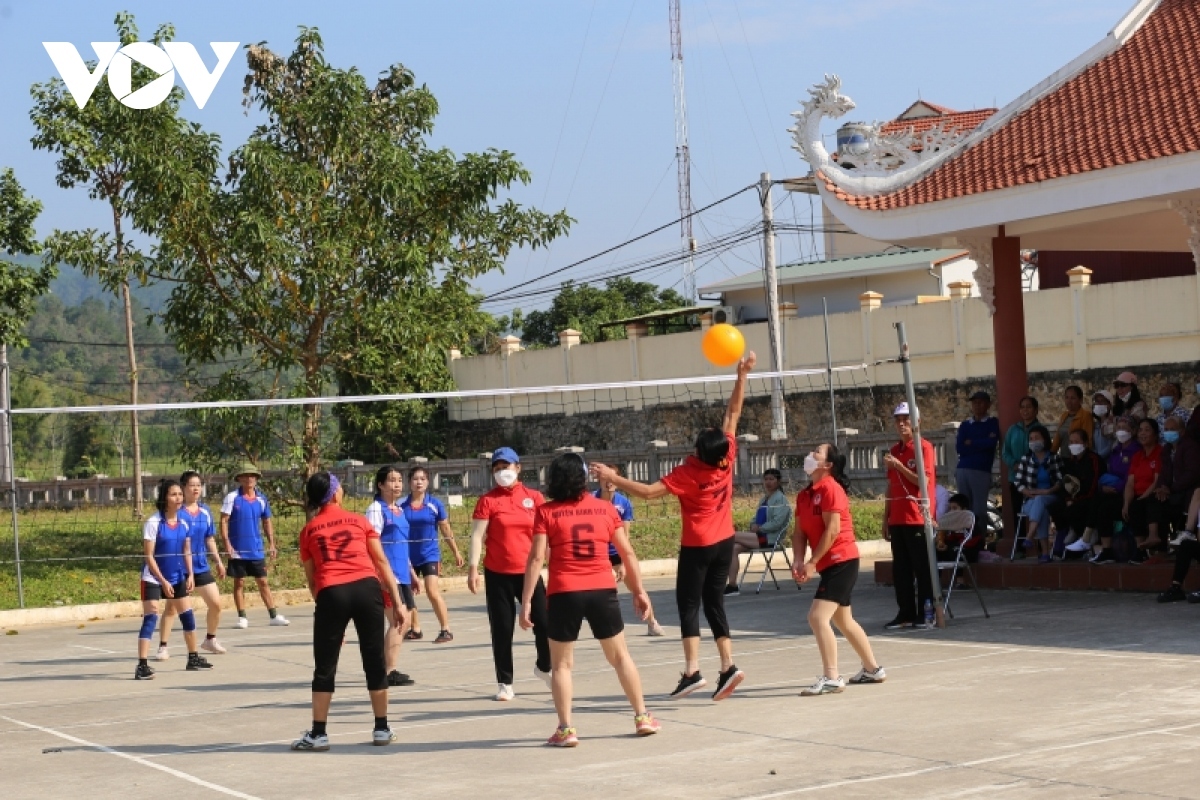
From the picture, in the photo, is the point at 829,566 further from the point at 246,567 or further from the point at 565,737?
the point at 246,567

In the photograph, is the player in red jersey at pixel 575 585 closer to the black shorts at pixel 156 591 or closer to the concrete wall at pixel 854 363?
the black shorts at pixel 156 591

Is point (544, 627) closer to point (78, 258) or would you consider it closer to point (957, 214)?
A: point (957, 214)

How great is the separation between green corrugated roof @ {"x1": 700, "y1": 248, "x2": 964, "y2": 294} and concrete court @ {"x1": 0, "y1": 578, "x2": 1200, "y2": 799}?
112ft

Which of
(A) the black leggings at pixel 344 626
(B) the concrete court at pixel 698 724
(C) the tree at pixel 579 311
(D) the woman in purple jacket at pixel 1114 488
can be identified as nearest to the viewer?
(B) the concrete court at pixel 698 724

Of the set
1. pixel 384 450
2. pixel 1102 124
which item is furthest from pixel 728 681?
pixel 384 450

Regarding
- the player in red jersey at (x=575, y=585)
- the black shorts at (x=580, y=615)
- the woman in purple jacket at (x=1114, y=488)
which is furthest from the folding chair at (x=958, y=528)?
the black shorts at (x=580, y=615)

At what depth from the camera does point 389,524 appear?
14.2 metres

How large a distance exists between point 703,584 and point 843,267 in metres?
40.9

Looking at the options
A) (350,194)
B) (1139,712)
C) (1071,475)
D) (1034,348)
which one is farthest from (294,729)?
(1034,348)

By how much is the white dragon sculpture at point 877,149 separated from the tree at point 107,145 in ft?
31.4

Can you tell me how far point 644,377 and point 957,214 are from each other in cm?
2685

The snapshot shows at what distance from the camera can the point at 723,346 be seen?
12383 millimetres

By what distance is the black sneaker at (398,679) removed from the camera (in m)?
12.3

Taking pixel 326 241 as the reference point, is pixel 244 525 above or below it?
below
